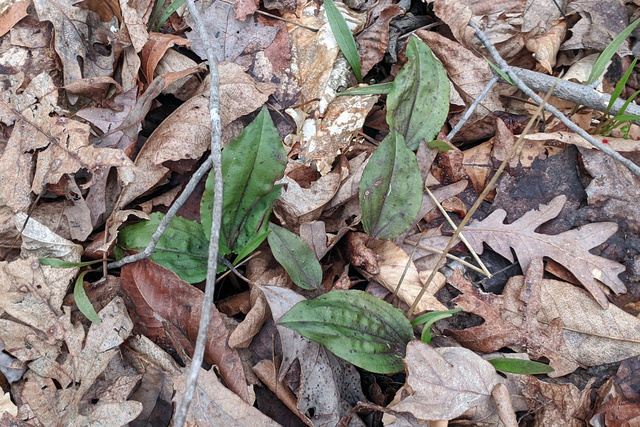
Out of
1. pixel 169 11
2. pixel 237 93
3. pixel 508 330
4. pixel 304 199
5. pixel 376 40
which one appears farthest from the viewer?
pixel 376 40

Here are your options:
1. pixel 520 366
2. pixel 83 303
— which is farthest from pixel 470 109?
pixel 83 303

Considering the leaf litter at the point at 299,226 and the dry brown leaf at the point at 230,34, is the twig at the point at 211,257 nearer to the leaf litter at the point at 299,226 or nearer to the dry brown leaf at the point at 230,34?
the leaf litter at the point at 299,226

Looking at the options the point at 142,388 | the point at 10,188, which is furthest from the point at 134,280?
the point at 10,188

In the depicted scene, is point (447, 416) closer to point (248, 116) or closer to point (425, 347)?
point (425, 347)

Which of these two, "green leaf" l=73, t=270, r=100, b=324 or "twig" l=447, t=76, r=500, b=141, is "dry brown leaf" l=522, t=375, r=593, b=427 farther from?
"green leaf" l=73, t=270, r=100, b=324

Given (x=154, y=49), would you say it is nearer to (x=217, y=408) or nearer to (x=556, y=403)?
(x=217, y=408)

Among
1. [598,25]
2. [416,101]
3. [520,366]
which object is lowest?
[520,366]
